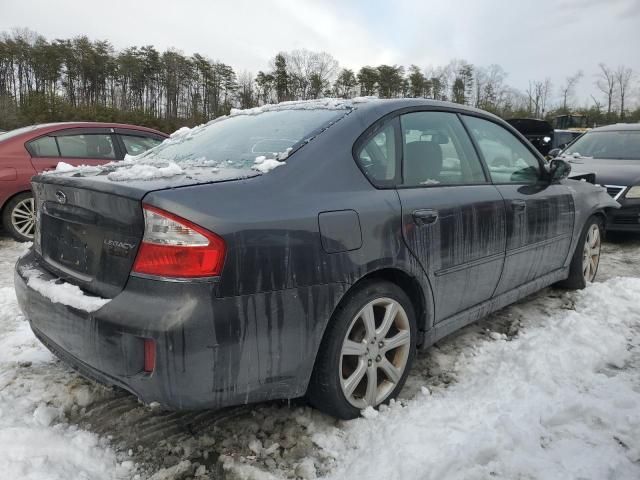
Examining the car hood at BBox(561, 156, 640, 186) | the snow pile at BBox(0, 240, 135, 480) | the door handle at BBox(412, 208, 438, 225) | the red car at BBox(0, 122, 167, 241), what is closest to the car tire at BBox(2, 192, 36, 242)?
the red car at BBox(0, 122, 167, 241)

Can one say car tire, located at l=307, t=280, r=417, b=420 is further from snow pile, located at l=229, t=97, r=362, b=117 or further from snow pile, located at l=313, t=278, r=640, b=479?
snow pile, located at l=229, t=97, r=362, b=117

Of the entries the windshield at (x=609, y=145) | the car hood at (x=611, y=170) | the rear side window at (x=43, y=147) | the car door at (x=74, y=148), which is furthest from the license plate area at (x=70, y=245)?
the windshield at (x=609, y=145)

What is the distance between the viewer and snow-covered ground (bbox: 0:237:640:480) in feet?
6.63

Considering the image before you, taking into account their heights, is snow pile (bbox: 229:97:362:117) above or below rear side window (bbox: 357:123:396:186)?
above

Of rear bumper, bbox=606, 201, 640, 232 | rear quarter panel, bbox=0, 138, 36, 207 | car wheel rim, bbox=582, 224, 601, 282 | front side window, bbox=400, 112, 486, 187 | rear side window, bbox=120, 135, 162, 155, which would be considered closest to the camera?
front side window, bbox=400, 112, 486, 187

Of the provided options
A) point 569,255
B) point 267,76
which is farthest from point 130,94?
point 569,255

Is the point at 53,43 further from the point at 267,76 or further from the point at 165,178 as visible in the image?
the point at 165,178

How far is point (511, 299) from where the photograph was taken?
3.42 metres

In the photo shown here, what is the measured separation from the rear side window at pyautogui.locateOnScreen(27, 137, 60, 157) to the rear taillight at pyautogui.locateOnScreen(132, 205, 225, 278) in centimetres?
522

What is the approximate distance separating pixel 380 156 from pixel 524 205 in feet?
4.46

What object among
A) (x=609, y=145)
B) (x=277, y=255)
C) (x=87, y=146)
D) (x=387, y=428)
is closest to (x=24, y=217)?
(x=87, y=146)

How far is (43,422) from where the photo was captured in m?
2.28

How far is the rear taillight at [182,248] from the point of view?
1.79 m

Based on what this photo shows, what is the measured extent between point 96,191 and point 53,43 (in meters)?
56.4
